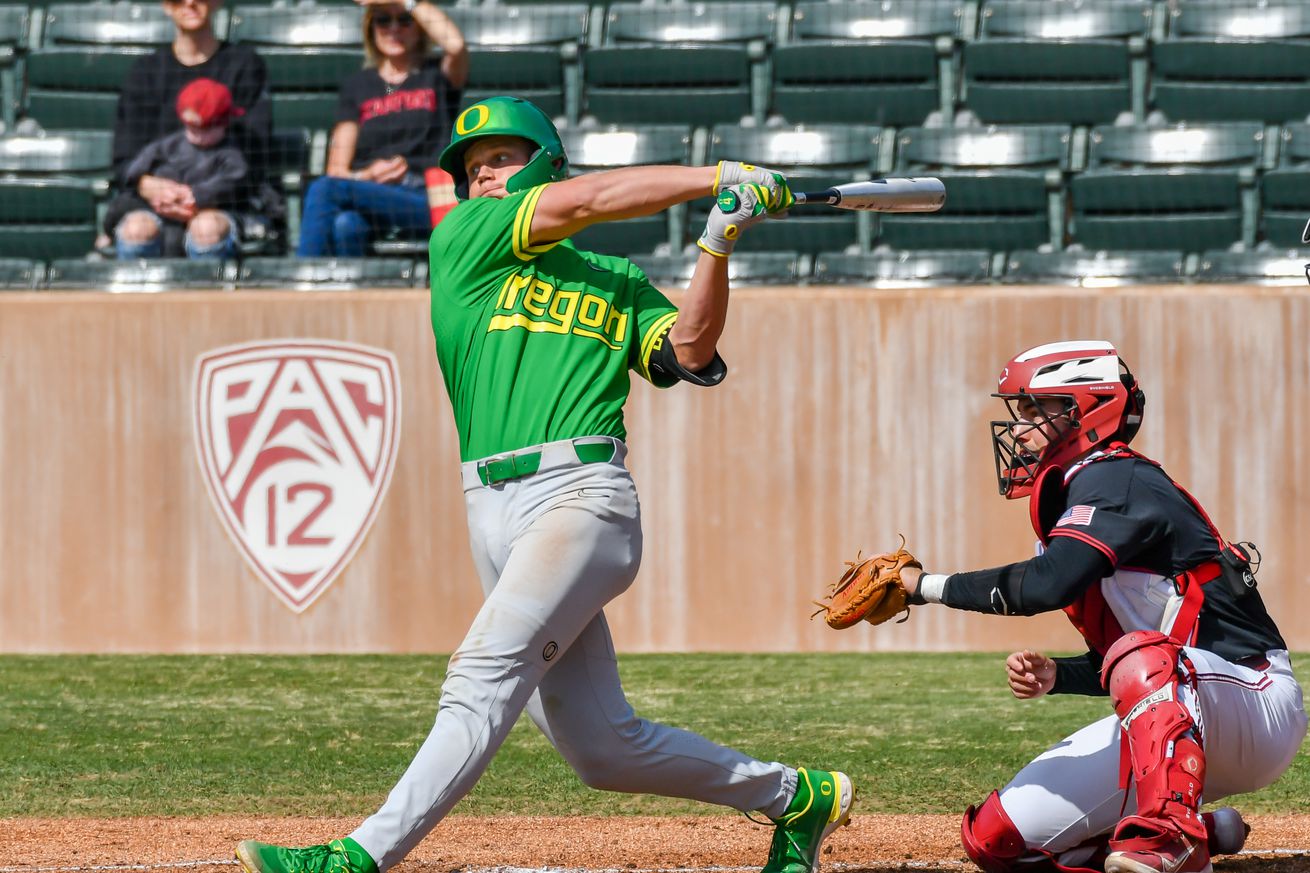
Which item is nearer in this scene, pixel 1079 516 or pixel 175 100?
pixel 1079 516

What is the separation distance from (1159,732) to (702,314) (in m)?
1.20

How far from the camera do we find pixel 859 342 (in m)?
7.57

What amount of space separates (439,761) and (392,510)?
14.4 feet

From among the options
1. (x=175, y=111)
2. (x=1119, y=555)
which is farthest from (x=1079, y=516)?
(x=175, y=111)

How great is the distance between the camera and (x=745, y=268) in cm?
813

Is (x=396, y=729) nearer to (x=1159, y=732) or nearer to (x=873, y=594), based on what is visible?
(x=873, y=594)

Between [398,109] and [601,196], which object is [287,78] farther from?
[601,196]

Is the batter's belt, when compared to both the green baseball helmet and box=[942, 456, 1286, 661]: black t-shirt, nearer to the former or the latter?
the green baseball helmet

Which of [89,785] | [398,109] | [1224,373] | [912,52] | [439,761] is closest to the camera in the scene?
[439,761]

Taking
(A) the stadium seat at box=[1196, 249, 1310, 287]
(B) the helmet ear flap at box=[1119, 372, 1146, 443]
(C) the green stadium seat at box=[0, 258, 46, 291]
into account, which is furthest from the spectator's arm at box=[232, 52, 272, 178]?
(B) the helmet ear flap at box=[1119, 372, 1146, 443]

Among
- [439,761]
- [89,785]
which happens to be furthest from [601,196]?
[89,785]

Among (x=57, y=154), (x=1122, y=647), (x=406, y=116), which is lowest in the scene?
(x=1122, y=647)

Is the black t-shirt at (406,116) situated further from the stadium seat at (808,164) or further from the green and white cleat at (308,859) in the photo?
the green and white cleat at (308,859)

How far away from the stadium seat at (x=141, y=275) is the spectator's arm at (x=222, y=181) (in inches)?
13.5
